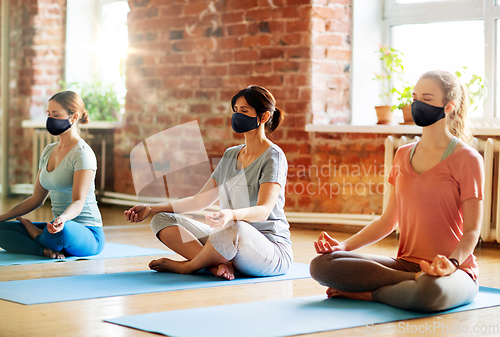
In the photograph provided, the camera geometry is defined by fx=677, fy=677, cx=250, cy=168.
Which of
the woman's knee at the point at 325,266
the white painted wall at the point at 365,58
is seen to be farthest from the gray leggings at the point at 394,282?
the white painted wall at the point at 365,58

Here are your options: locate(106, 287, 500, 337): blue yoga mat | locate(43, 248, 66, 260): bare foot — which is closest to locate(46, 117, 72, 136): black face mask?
locate(43, 248, 66, 260): bare foot

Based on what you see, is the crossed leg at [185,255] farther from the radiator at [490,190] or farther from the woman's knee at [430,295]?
the radiator at [490,190]

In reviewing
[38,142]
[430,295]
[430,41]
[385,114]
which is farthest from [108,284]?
[430,41]

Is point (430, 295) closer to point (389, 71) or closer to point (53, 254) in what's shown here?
point (53, 254)

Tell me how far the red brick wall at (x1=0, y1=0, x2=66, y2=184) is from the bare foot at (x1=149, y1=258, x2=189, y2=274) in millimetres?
1696

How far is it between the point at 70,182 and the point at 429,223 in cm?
176

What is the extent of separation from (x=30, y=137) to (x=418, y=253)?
9.19ft

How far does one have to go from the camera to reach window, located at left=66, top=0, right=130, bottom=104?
4301 millimetres

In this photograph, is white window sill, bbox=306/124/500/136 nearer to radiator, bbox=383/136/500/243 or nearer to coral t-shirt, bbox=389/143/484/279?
radiator, bbox=383/136/500/243

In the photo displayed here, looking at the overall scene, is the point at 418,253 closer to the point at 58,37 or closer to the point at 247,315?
the point at 247,315

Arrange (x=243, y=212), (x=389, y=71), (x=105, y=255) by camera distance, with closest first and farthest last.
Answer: (x=243, y=212)
(x=105, y=255)
(x=389, y=71)

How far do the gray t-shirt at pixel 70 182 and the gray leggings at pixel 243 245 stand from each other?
1.61ft

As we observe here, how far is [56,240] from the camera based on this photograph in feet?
10.3

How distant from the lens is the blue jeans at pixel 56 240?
3.14 m
